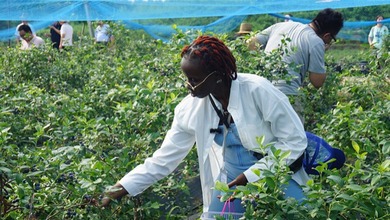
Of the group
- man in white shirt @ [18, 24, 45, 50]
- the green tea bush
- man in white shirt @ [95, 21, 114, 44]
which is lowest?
man in white shirt @ [95, 21, 114, 44]

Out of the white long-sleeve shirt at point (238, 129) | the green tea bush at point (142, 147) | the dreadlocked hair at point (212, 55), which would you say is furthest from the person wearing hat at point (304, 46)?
the dreadlocked hair at point (212, 55)

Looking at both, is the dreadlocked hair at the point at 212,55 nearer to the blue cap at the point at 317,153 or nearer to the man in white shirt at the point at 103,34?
the blue cap at the point at 317,153

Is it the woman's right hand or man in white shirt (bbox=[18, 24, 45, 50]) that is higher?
the woman's right hand

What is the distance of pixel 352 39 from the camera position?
1619 centimetres

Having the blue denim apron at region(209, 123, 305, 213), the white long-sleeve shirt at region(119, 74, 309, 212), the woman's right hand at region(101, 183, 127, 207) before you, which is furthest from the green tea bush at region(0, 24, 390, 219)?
the blue denim apron at region(209, 123, 305, 213)

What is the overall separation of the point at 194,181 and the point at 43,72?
10.5 feet

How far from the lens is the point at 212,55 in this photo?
3299 mm

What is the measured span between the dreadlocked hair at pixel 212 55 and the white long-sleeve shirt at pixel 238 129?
8 cm

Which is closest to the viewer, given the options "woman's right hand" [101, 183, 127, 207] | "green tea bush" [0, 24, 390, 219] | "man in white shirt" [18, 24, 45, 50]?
"green tea bush" [0, 24, 390, 219]

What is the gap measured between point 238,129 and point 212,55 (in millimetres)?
341

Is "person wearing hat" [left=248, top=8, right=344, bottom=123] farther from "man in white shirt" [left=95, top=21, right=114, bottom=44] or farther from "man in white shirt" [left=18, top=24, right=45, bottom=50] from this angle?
"man in white shirt" [left=95, top=21, right=114, bottom=44]

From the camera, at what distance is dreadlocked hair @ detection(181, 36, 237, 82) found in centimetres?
329

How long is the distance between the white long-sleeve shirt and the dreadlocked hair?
8 centimetres

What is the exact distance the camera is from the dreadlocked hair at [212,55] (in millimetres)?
3291
